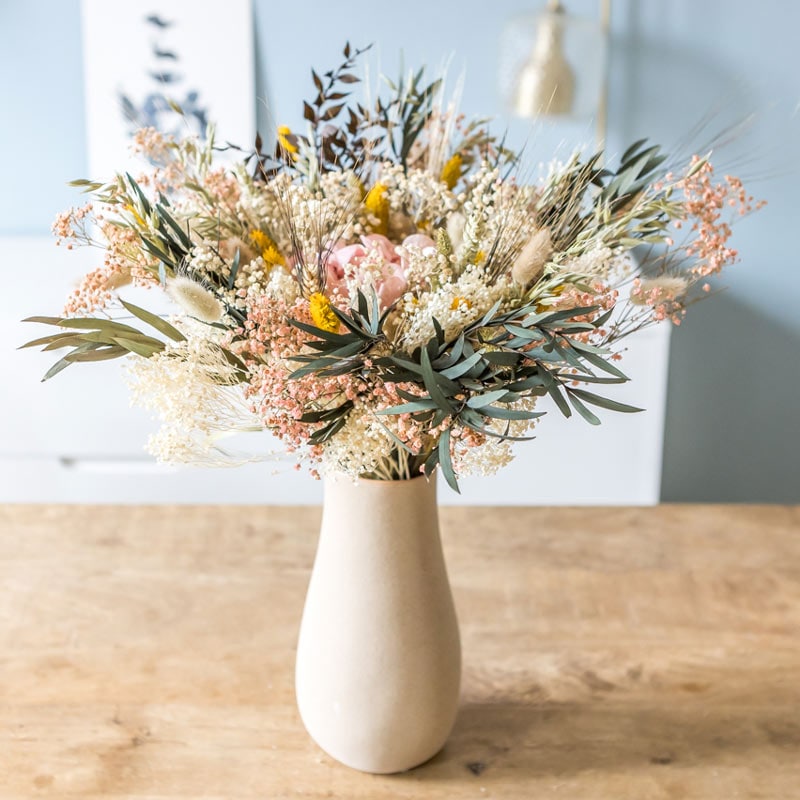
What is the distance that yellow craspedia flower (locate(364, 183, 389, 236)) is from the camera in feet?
2.55

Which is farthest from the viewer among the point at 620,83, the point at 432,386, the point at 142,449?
the point at 620,83

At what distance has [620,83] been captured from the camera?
2.46 m

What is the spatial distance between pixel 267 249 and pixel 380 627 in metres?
0.30

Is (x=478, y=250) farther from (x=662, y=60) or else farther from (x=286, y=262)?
(x=662, y=60)

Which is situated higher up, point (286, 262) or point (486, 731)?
point (286, 262)

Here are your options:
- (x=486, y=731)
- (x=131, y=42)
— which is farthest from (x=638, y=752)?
(x=131, y=42)

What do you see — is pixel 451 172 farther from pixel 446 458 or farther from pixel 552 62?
pixel 552 62

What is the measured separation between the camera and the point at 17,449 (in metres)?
2.18

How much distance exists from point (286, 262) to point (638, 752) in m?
0.51

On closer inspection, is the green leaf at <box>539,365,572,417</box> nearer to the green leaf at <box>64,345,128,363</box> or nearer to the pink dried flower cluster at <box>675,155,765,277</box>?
the pink dried flower cluster at <box>675,155,765,277</box>

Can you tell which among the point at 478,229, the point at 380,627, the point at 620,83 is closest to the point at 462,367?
the point at 478,229

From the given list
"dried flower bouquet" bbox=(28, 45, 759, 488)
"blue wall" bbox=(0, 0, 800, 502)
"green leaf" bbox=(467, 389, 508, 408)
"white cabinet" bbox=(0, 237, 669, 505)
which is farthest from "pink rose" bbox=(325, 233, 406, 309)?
"blue wall" bbox=(0, 0, 800, 502)

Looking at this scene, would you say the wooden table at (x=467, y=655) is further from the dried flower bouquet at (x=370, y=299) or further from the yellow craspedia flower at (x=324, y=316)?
the yellow craspedia flower at (x=324, y=316)

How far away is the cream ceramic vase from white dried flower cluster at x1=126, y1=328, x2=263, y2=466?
0.10 meters
